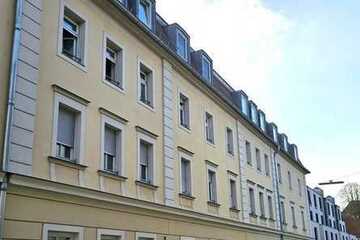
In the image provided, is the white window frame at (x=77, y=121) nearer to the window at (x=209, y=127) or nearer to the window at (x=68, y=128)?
the window at (x=68, y=128)

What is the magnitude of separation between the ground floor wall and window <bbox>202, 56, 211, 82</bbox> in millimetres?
7603

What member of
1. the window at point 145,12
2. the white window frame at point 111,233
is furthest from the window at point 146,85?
the white window frame at point 111,233

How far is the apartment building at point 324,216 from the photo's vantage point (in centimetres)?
5335

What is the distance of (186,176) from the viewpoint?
19562 millimetres

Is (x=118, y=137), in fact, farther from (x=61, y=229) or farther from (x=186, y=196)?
(x=186, y=196)

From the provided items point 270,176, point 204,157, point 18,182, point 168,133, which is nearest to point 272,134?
point 270,176

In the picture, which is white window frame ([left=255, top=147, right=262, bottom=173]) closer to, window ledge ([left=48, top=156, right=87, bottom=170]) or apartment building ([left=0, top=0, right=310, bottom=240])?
apartment building ([left=0, top=0, right=310, bottom=240])

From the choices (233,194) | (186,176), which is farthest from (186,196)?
(233,194)

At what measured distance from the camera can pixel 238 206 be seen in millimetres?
24297

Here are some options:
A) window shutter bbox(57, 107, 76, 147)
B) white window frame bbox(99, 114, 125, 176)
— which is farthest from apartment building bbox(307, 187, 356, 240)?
window shutter bbox(57, 107, 76, 147)

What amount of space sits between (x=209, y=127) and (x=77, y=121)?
34.7 ft

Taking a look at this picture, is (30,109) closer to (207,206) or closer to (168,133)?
(168,133)

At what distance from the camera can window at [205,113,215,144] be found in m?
22.5

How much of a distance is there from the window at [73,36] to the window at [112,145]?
79.8 inches
